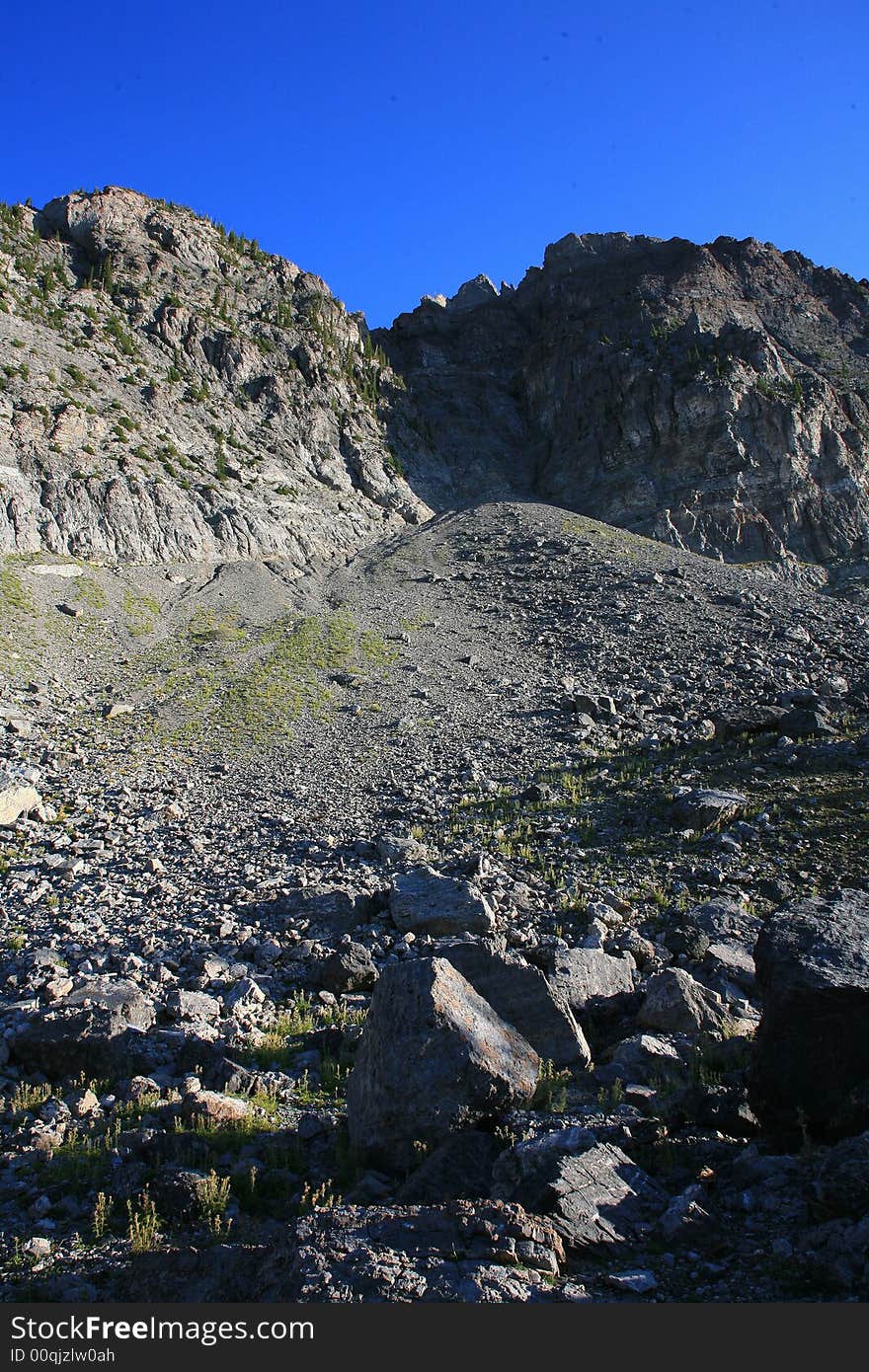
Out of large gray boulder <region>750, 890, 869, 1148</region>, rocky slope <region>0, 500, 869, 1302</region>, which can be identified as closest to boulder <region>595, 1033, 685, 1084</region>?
rocky slope <region>0, 500, 869, 1302</region>

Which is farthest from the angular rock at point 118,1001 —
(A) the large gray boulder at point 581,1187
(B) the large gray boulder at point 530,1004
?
(A) the large gray boulder at point 581,1187

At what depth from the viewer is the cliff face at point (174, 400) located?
36.4 m

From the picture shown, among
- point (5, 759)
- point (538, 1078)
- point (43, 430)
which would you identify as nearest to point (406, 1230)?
point (538, 1078)

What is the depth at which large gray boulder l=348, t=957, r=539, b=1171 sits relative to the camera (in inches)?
253

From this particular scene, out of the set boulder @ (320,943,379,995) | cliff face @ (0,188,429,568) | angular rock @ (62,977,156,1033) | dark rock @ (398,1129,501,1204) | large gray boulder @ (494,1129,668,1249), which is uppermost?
cliff face @ (0,188,429,568)

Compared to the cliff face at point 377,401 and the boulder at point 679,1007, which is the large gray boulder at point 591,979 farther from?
the cliff face at point 377,401

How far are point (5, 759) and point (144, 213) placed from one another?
54904 millimetres

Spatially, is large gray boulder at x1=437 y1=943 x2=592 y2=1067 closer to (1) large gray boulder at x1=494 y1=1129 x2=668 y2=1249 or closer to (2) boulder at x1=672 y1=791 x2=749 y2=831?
(1) large gray boulder at x1=494 y1=1129 x2=668 y2=1249

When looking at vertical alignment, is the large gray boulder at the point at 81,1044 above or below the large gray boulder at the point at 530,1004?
below

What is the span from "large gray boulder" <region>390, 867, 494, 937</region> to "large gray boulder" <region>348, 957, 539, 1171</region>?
163 inches

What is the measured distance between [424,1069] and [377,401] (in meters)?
66.0

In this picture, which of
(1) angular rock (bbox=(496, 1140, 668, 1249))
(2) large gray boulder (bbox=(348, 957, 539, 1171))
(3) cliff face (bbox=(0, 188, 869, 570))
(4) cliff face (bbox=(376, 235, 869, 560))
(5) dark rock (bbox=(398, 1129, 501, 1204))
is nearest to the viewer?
(1) angular rock (bbox=(496, 1140, 668, 1249))

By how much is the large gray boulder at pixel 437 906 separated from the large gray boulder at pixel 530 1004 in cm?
262

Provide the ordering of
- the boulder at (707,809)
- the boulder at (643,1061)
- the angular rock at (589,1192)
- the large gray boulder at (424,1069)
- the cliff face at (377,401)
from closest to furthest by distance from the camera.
A: 1. the angular rock at (589,1192)
2. the large gray boulder at (424,1069)
3. the boulder at (643,1061)
4. the boulder at (707,809)
5. the cliff face at (377,401)
